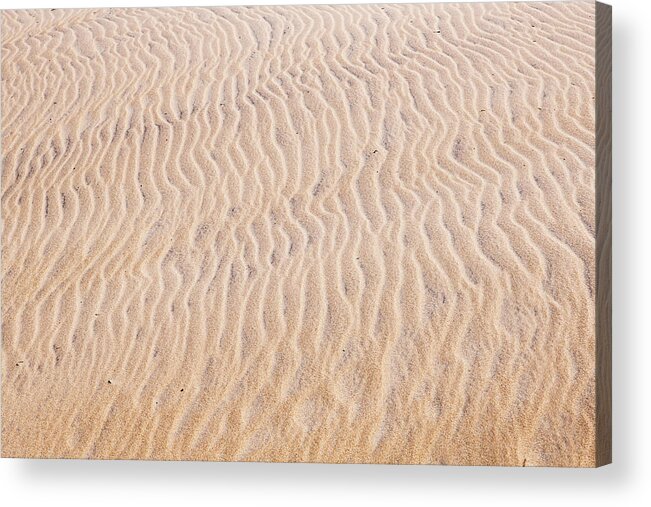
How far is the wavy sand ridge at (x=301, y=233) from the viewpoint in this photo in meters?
6.09

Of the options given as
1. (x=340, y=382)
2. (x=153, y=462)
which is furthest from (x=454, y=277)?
(x=153, y=462)

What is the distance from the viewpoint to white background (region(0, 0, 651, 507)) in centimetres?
607

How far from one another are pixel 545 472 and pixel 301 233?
1.93m

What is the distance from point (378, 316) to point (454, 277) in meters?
0.48

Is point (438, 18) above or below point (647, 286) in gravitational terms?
above

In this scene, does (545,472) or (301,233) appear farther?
(301,233)

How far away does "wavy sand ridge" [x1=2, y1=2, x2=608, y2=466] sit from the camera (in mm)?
6086

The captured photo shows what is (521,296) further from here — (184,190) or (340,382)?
(184,190)

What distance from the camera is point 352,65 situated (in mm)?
6652

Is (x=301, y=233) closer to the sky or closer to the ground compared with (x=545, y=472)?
closer to the sky

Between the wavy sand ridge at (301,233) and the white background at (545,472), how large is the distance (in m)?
0.16

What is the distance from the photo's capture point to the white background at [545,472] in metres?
6.07

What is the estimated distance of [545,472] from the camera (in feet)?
19.9

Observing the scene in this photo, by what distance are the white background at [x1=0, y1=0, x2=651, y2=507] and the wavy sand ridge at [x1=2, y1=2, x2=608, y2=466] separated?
0.16 m
